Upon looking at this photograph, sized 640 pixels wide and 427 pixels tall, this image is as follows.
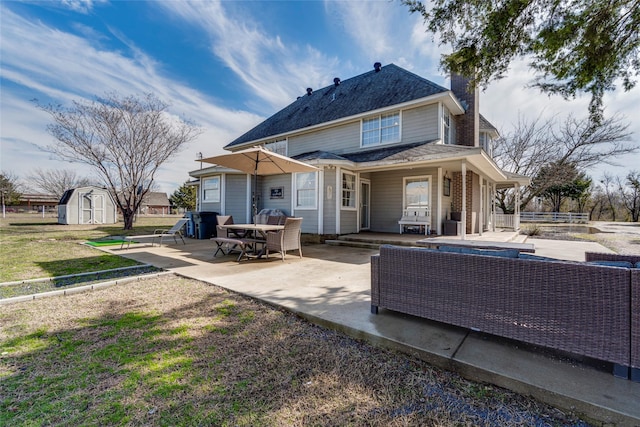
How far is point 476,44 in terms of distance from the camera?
5.43 meters

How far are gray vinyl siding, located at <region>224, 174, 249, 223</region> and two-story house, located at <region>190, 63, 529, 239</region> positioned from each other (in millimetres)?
46

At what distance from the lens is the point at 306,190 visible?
1048cm

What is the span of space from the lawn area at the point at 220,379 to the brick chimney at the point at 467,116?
451 inches

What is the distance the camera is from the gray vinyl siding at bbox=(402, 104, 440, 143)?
9.87m

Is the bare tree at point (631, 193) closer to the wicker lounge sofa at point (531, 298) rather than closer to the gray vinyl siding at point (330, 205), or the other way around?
the gray vinyl siding at point (330, 205)

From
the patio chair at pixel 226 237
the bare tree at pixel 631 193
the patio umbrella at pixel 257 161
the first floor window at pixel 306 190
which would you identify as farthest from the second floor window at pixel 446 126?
the bare tree at pixel 631 193

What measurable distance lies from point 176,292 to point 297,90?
16.0 metres

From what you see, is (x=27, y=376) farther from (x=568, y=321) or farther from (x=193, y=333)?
(x=568, y=321)

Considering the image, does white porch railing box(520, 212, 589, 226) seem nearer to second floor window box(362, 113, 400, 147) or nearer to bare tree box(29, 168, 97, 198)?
second floor window box(362, 113, 400, 147)

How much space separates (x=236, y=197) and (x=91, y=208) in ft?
61.9

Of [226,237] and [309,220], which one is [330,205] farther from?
[226,237]

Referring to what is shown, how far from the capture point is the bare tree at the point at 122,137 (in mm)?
13914

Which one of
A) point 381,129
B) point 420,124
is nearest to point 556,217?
point 420,124

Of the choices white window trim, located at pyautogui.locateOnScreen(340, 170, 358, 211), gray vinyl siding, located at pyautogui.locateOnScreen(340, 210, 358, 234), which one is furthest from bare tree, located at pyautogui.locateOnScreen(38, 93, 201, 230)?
gray vinyl siding, located at pyautogui.locateOnScreen(340, 210, 358, 234)
